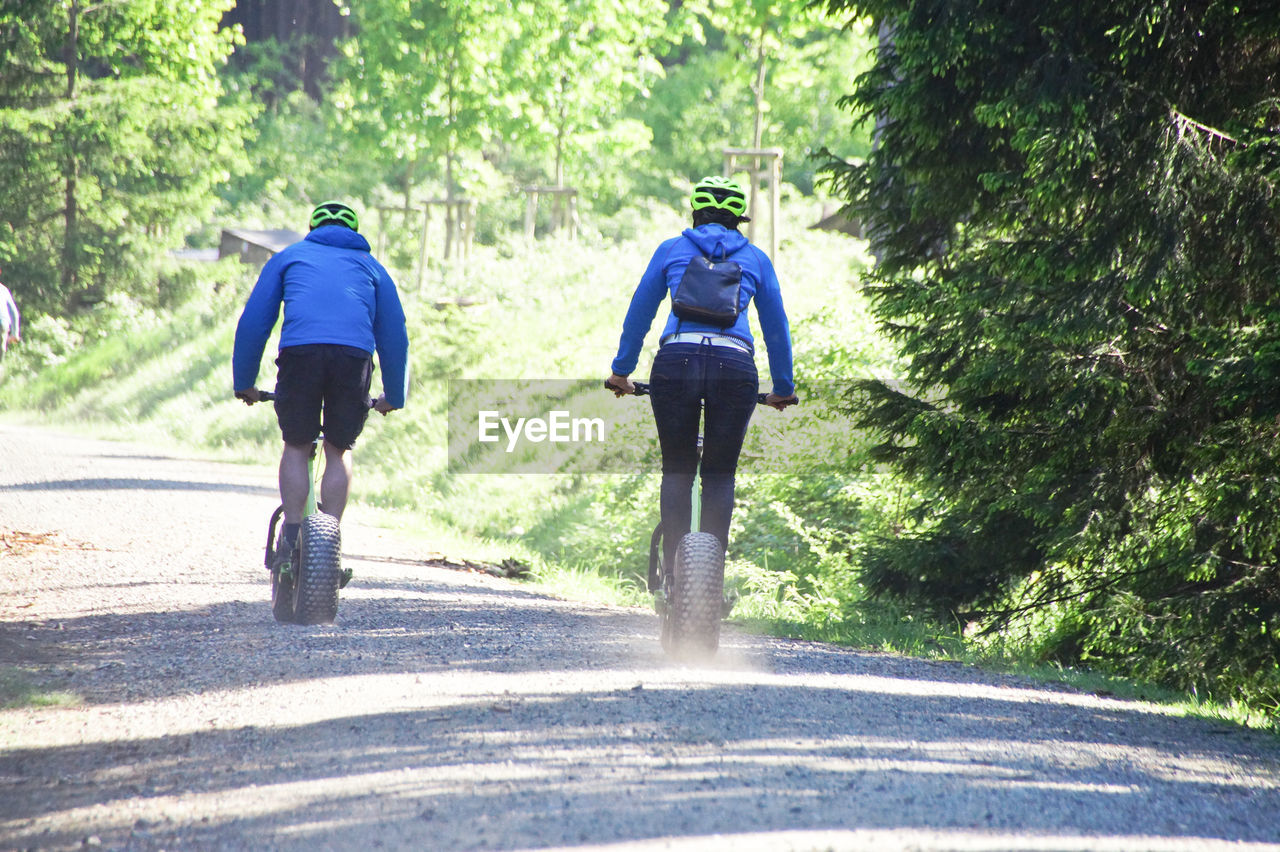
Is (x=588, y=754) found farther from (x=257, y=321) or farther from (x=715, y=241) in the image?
(x=257, y=321)

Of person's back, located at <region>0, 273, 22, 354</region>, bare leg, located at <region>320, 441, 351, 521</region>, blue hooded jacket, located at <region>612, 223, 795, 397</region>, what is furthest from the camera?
person's back, located at <region>0, 273, 22, 354</region>

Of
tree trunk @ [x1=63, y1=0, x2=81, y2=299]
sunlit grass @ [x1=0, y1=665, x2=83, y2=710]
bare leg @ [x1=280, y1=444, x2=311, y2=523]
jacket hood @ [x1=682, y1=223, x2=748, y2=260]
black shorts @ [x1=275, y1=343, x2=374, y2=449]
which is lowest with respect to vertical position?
sunlit grass @ [x1=0, y1=665, x2=83, y2=710]

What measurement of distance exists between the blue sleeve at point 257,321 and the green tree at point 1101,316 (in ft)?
11.1

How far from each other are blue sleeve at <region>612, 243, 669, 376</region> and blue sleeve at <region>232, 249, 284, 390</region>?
5.54ft

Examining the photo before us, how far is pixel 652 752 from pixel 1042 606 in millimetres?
3961

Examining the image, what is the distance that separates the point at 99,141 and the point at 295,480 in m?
22.8

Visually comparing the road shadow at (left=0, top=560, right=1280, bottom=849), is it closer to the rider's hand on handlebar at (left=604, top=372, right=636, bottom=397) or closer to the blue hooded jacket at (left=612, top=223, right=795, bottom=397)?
the rider's hand on handlebar at (left=604, top=372, right=636, bottom=397)

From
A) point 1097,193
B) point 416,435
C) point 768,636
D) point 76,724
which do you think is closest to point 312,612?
point 76,724

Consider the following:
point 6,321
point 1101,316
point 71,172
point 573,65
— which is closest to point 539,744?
point 1101,316

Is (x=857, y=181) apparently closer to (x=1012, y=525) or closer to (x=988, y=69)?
(x=988, y=69)

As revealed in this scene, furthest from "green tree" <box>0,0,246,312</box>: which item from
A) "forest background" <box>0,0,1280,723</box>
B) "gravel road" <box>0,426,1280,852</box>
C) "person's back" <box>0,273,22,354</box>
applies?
"gravel road" <box>0,426,1280,852</box>

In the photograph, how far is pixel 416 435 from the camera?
1656cm

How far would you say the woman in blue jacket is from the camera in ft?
17.6

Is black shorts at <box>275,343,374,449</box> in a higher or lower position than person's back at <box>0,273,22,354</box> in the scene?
lower
